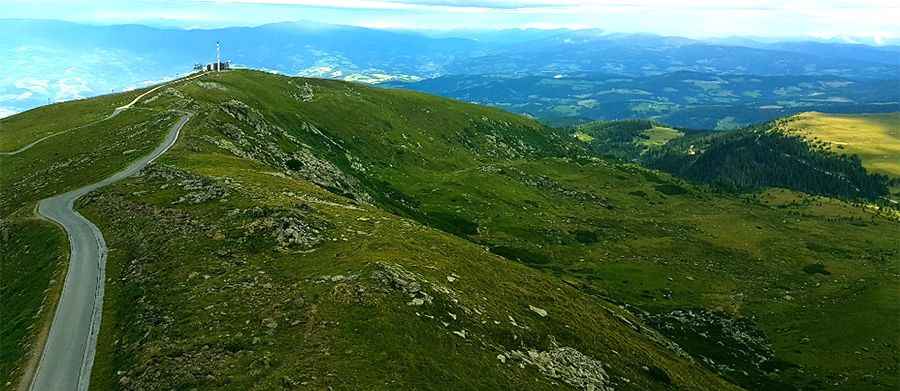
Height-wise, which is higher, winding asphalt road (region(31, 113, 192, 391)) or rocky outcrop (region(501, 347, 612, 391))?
winding asphalt road (region(31, 113, 192, 391))

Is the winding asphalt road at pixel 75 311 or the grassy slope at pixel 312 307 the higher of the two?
the grassy slope at pixel 312 307

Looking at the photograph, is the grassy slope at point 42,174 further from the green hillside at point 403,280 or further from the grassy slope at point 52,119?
the green hillside at point 403,280

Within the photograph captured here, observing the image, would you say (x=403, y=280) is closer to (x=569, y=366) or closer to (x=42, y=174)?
(x=569, y=366)

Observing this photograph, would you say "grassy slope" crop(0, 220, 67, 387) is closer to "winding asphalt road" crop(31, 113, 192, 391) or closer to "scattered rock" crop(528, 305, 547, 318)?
"winding asphalt road" crop(31, 113, 192, 391)

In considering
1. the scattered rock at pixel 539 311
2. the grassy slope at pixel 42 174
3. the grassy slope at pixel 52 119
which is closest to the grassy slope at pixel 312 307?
the scattered rock at pixel 539 311

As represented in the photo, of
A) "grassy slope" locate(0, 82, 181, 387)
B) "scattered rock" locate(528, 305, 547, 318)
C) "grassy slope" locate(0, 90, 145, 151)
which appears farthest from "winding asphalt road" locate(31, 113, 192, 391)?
"grassy slope" locate(0, 90, 145, 151)

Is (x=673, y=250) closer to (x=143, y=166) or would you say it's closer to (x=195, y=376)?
(x=143, y=166)

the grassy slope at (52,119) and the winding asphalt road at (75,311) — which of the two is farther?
the grassy slope at (52,119)
